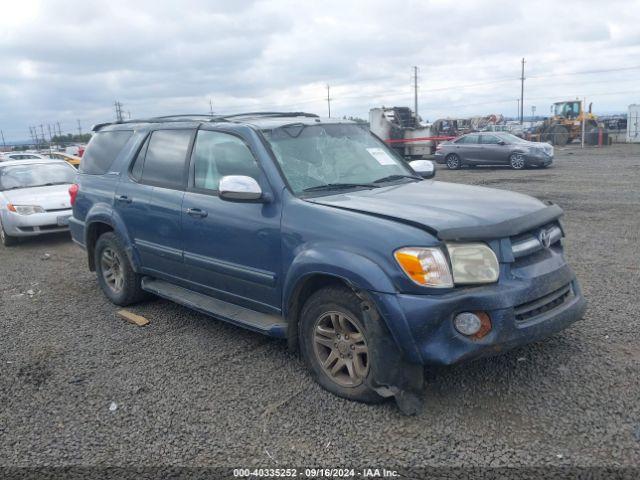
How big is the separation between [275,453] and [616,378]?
2.29 metres

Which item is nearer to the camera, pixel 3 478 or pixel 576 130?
pixel 3 478

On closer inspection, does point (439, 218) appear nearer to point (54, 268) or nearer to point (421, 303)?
point (421, 303)

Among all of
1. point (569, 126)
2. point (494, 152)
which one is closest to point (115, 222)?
point (494, 152)

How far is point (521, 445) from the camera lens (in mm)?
3098

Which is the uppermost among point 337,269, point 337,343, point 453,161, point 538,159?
point 337,269

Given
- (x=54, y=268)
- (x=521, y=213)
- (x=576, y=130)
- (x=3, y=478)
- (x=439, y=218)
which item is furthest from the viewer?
(x=576, y=130)

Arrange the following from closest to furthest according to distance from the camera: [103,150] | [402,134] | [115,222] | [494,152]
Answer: [115,222]
[103,150]
[494,152]
[402,134]

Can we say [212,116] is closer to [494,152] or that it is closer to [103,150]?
[103,150]

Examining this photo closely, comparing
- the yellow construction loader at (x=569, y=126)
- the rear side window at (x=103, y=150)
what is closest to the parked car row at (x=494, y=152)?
the yellow construction loader at (x=569, y=126)

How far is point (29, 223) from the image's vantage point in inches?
373

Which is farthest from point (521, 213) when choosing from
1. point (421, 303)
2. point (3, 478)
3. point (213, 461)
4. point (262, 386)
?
point (3, 478)

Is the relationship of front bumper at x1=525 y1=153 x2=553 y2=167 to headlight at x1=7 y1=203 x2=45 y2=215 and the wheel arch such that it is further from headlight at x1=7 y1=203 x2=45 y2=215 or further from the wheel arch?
the wheel arch

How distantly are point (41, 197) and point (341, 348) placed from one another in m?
7.90

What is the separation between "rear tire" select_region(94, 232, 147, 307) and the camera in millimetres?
5633
